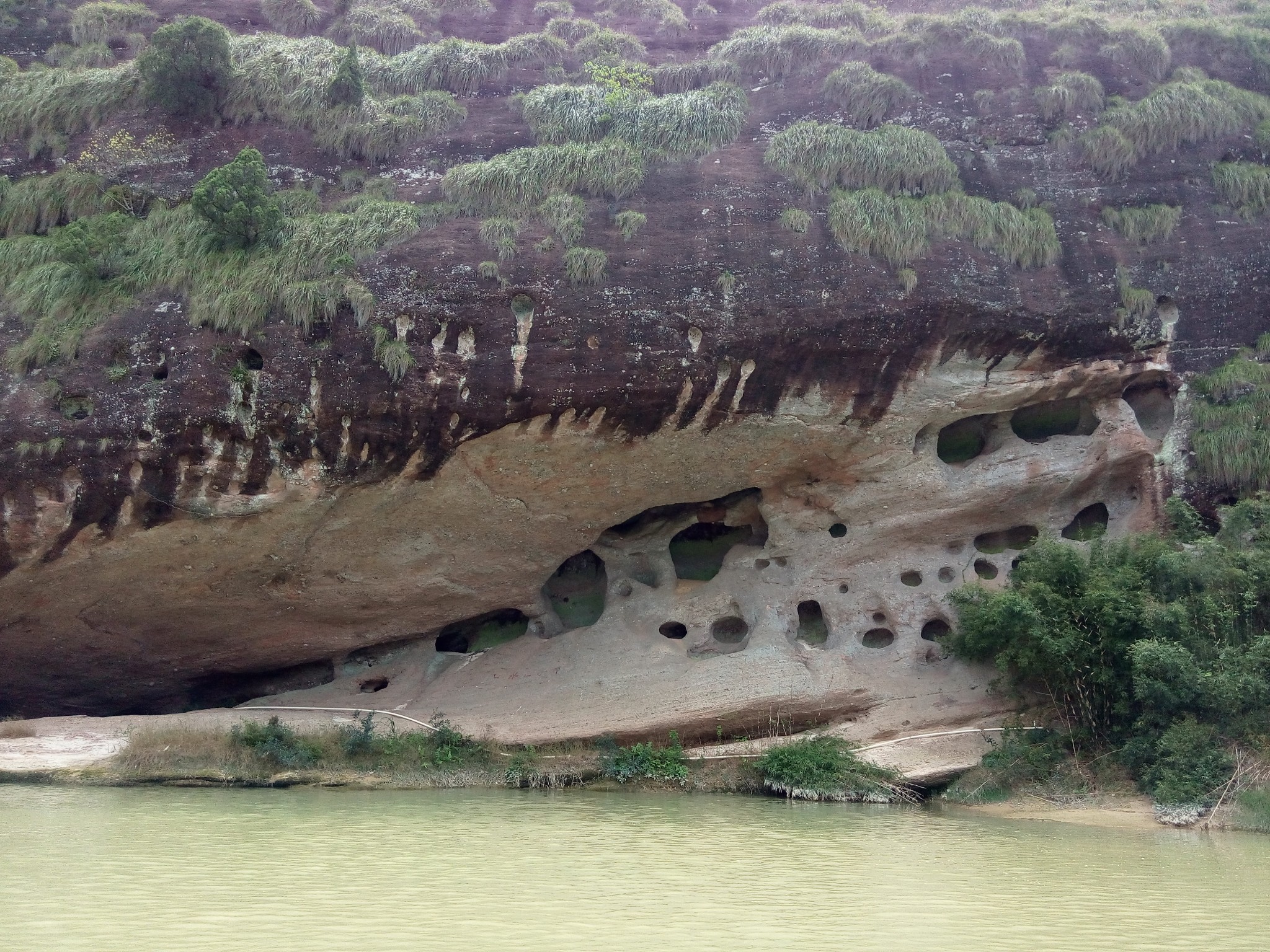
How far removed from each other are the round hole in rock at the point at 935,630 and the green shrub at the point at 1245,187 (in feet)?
22.6

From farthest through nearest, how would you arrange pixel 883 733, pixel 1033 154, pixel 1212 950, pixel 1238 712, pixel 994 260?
pixel 1033 154
pixel 994 260
pixel 883 733
pixel 1238 712
pixel 1212 950

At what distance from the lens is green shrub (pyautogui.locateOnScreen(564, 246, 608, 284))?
566 inches

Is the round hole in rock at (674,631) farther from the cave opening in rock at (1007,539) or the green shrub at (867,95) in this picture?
the green shrub at (867,95)

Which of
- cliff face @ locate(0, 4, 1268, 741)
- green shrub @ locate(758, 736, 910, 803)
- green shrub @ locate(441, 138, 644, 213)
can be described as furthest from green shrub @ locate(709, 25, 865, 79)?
green shrub @ locate(758, 736, 910, 803)

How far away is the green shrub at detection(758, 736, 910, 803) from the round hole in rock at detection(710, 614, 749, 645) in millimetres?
2628

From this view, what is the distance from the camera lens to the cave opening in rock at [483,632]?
1709 cm

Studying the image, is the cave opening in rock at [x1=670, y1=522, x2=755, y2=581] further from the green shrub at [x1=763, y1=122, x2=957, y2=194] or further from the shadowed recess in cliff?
the shadowed recess in cliff

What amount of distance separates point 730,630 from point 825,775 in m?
3.38

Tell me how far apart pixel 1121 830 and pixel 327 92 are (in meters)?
13.8

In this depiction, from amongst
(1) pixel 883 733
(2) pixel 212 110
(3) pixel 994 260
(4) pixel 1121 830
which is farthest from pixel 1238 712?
(2) pixel 212 110

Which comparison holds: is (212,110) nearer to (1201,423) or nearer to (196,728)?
(196,728)

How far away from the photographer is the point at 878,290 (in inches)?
575

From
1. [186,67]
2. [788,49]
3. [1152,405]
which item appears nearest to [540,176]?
[788,49]

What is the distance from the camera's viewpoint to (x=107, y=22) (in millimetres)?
17953
